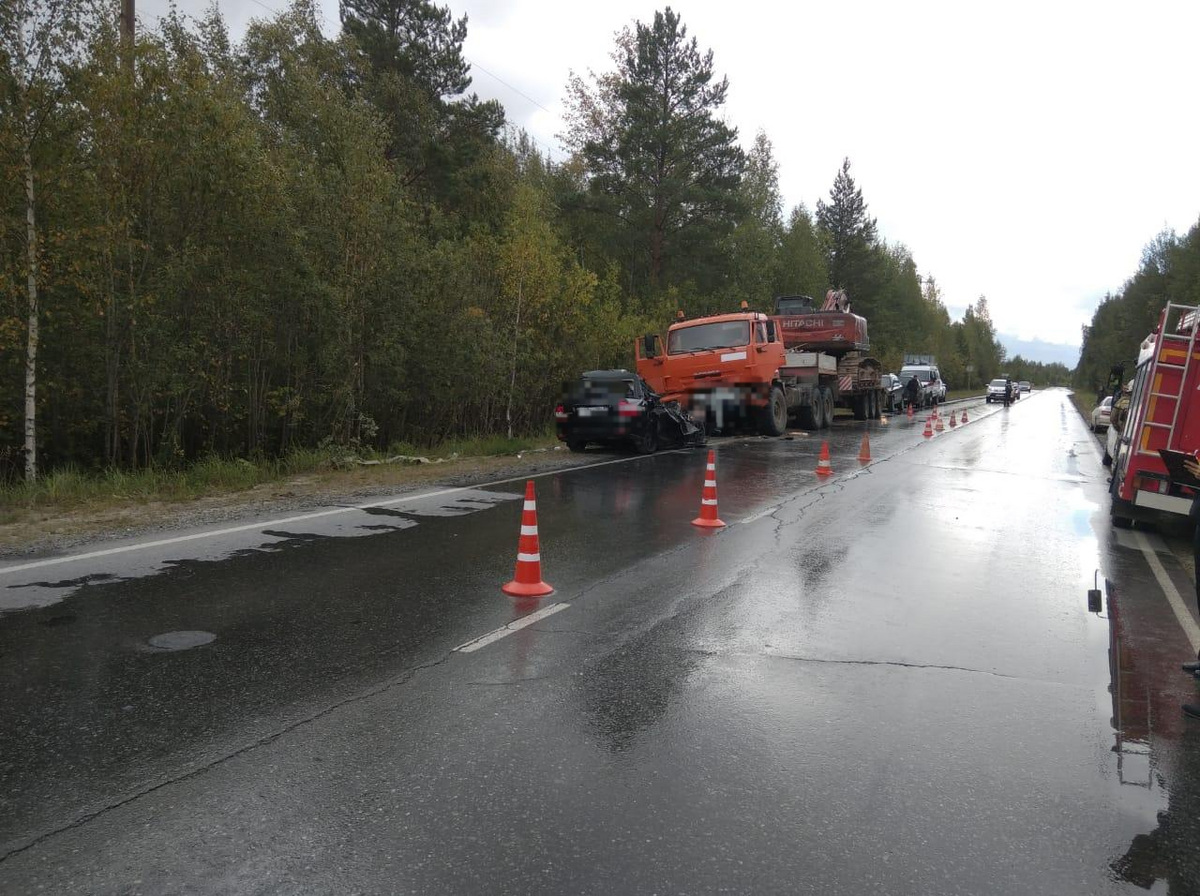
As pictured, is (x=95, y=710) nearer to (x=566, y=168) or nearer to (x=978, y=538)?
(x=978, y=538)

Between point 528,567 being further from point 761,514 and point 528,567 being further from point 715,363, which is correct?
point 715,363

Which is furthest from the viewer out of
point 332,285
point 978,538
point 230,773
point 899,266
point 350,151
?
point 899,266

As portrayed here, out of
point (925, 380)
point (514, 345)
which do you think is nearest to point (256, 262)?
point (514, 345)

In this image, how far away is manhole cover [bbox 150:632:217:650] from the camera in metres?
4.90

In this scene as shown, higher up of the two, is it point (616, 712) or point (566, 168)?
point (566, 168)

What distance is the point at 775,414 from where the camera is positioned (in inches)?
878

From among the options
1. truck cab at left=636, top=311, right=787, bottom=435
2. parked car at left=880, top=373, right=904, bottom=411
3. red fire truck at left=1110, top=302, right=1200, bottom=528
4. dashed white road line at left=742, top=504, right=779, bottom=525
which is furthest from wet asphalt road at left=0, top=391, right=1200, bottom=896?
parked car at left=880, top=373, right=904, bottom=411

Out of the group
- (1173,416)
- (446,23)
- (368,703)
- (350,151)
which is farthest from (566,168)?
(368,703)

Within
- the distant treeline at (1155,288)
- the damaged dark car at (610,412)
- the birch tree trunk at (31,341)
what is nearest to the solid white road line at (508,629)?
the birch tree trunk at (31,341)

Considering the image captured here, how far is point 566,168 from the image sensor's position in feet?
130

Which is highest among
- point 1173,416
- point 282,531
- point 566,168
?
point 566,168

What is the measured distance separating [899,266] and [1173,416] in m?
82.4

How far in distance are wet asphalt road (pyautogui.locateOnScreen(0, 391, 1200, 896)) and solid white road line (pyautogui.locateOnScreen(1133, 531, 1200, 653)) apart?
117 mm

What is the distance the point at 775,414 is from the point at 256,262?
44.6 feet
